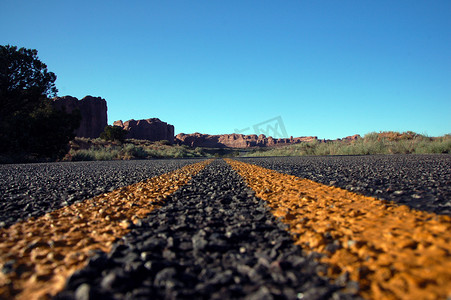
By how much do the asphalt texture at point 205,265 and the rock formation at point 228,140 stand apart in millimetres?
137286

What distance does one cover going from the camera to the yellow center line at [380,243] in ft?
3.23

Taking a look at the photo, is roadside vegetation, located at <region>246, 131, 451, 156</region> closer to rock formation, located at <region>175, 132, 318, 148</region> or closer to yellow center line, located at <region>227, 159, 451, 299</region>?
yellow center line, located at <region>227, 159, 451, 299</region>

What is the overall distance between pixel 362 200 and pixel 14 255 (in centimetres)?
271

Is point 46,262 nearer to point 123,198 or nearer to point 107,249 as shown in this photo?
point 107,249

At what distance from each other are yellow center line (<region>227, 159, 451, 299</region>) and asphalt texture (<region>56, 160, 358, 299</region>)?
0.09 m

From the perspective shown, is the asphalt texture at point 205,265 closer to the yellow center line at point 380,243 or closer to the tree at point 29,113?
the yellow center line at point 380,243

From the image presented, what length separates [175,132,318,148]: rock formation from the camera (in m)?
142

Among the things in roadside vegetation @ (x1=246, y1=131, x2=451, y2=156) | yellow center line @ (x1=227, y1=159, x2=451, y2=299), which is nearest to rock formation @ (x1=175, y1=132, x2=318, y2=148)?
roadside vegetation @ (x1=246, y1=131, x2=451, y2=156)

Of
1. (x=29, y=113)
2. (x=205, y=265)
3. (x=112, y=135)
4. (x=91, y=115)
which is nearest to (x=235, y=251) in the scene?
(x=205, y=265)

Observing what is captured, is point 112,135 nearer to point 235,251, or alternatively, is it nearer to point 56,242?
point 56,242

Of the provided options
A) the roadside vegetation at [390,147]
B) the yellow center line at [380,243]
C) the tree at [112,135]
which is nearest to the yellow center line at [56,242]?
the yellow center line at [380,243]

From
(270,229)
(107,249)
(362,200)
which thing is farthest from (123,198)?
(362,200)

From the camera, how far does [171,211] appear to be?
2.55 m

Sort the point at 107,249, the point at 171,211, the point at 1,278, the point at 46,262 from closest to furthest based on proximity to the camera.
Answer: the point at 1,278 < the point at 46,262 < the point at 107,249 < the point at 171,211
